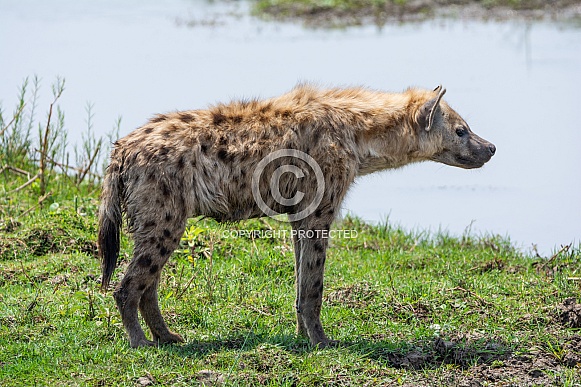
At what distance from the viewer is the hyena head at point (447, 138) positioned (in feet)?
17.0

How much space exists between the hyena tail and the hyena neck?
51.1 inches

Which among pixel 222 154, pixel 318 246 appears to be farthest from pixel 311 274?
pixel 222 154

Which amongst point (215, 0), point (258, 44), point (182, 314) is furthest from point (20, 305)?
point (215, 0)

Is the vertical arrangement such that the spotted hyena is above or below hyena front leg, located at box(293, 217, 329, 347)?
above

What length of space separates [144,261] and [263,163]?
30.8 inches

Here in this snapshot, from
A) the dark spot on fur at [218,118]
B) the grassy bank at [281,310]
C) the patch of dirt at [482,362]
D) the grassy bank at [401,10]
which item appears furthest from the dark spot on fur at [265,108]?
the grassy bank at [401,10]

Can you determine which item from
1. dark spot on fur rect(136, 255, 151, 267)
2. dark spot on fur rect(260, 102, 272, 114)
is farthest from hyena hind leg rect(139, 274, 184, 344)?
dark spot on fur rect(260, 102, 272, 114)

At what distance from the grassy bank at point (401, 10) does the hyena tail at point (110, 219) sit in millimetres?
10058

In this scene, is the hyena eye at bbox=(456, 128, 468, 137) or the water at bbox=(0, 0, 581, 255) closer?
the hyena eye at bbox=(456, 128, 468, 137)

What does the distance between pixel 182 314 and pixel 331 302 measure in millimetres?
882

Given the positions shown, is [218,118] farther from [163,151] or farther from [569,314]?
[569,314]

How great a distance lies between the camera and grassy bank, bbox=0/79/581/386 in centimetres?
450

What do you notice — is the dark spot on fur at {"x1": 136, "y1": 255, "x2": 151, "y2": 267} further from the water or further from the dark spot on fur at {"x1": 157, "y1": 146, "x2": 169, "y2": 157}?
the water

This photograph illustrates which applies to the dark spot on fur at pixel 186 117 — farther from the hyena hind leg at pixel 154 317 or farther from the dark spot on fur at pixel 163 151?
the hyena hind leg at pixel 154 317
